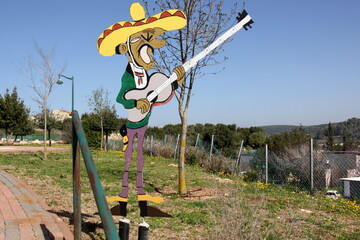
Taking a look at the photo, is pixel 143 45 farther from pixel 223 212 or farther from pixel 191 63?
pixel 223 212

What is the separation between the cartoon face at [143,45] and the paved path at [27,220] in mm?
2347

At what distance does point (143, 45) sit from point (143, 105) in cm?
85

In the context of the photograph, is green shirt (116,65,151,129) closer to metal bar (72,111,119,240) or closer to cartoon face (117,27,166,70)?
cartoon face (117,27,166,70)

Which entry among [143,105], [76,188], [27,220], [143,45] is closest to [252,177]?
[143,105]

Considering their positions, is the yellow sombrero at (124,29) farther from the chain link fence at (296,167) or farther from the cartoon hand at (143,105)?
the chain link fence at (296,167)

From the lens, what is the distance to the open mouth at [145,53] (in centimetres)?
469

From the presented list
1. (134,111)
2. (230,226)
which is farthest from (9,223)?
(230,226)

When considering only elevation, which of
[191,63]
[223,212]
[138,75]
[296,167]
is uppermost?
[191,63]

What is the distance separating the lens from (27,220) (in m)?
4.41

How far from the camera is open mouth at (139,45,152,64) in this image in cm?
469

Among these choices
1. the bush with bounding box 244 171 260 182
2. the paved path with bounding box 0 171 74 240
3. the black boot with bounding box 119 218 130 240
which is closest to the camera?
the paved path with bounding box 0 171 74 240

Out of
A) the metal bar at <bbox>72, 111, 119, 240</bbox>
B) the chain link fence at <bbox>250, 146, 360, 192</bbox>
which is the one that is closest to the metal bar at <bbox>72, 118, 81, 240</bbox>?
the metal bar at <bbox>72, 111, 119, 240</bbox>

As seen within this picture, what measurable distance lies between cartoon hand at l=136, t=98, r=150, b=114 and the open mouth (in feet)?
1.83

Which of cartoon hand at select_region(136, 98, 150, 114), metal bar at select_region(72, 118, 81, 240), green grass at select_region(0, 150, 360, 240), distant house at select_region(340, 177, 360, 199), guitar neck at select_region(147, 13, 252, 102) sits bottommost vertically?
distant house at select_region(340, 177, 360, 199)
